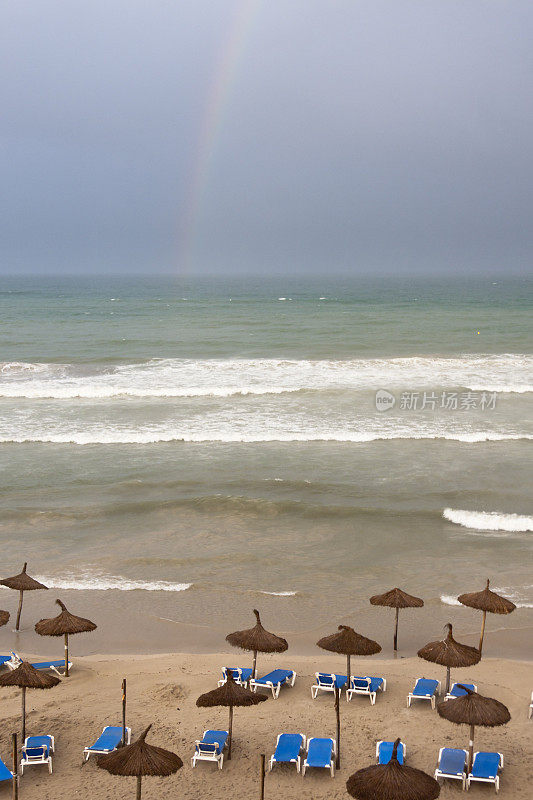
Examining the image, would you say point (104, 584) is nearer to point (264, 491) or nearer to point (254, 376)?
point (264, 491)

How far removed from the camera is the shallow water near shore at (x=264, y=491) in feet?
43.4

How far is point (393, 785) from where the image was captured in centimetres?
689

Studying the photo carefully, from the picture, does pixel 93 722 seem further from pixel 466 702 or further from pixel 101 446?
pixel 101 446

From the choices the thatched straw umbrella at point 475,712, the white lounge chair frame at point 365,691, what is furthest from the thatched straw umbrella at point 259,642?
the thatched straw umbrella at point 475,712

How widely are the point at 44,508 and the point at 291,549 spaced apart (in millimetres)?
6532

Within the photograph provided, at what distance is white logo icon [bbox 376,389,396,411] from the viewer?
2938 centimetres

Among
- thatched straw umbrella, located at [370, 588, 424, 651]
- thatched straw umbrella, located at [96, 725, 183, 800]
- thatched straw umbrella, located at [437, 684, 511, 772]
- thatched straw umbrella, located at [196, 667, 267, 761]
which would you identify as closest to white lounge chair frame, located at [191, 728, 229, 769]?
thatched straw umbrella, located at [196, 667, 267, 761]

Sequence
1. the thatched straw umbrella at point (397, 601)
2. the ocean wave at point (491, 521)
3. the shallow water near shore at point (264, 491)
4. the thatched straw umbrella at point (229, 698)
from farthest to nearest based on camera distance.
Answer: the ocean wave at point (491, 521)
the shallow water near shore at point (264, 491)
the thatched straw umbrella at point (397, 601)
the thatched straw umbrella at point (229, 698)

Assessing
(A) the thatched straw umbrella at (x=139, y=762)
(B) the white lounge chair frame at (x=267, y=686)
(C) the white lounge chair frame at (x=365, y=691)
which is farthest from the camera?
(B) the white lounge chair frame at (x=267, y=686)

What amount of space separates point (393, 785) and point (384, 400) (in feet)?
Result: 79.9

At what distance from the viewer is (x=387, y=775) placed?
22.8ft

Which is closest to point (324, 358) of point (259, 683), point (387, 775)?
point (259, 683)

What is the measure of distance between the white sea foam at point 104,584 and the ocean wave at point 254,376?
58.0ft

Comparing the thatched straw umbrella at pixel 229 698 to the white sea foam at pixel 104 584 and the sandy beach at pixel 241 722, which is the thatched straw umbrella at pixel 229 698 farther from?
the white sea foam at pixel 104 584
